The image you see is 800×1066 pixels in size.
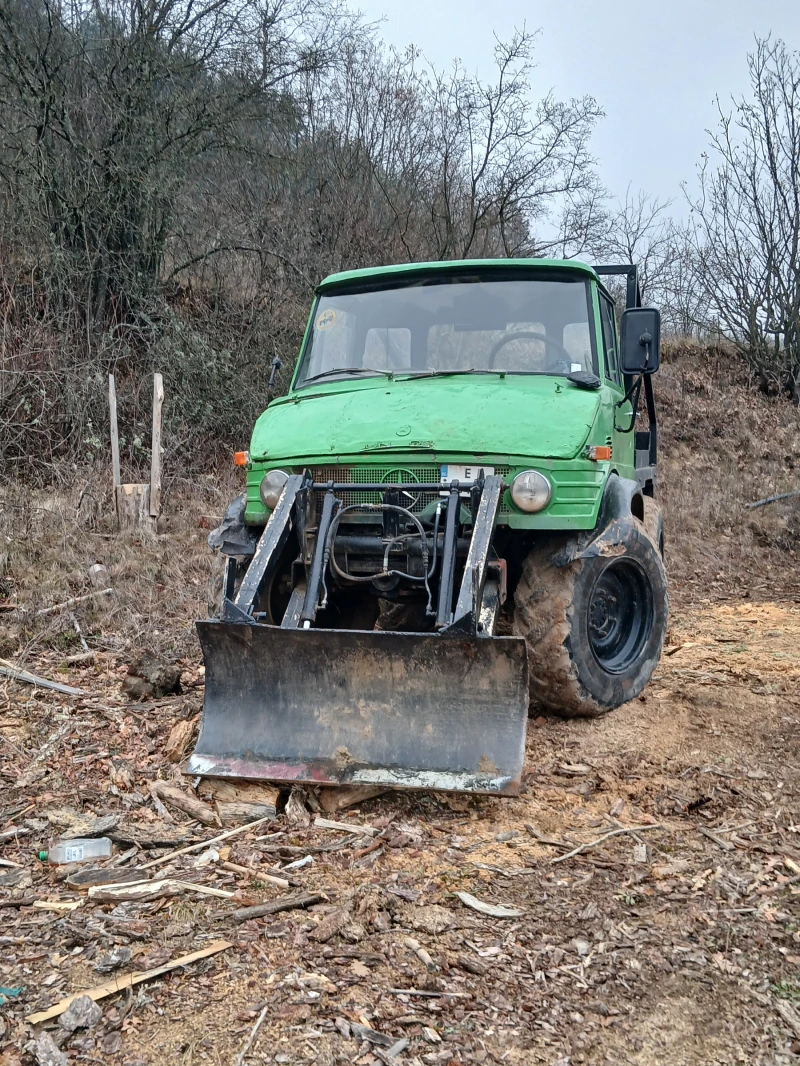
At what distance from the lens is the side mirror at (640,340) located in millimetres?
5203

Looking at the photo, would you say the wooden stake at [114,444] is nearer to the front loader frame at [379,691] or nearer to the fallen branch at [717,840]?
the front loader frame at [379,691]

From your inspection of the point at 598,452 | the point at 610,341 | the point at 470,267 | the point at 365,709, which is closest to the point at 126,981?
the point at 365,709

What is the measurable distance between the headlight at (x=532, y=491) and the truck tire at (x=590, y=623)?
0.32 m

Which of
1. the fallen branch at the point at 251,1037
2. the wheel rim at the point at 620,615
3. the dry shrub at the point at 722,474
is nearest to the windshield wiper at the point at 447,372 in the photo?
the wheel rim at the point at 620,615

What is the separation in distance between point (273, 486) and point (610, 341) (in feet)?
8.25

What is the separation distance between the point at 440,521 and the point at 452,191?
13135 millimetres

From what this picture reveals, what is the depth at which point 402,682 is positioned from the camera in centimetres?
392

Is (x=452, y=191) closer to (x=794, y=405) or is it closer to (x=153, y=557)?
(x=794, y=405)

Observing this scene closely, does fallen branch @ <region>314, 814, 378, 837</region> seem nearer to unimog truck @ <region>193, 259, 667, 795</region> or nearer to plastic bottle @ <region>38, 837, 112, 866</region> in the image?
unimog truck @ <region>193, 259, 667, 795</region>

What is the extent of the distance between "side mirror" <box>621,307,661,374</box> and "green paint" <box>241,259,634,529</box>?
0.83ft

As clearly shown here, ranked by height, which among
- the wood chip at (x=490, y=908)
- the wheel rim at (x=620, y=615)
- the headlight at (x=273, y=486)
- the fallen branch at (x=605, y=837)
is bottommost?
the wood chip at (x=490, y=908)

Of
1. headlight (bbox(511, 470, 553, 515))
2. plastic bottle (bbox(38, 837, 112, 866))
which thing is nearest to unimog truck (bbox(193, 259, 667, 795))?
headlight (bbox(511, 470, 553, 515))

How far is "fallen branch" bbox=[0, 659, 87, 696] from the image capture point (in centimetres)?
532

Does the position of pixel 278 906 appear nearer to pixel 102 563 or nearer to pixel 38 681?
pixel 38 681
